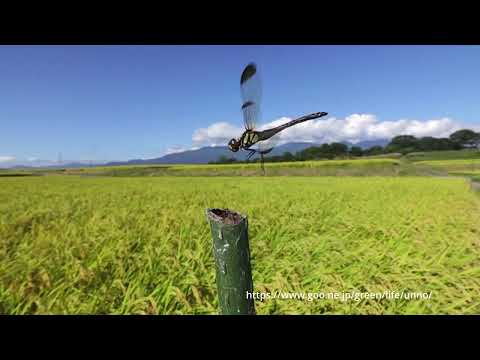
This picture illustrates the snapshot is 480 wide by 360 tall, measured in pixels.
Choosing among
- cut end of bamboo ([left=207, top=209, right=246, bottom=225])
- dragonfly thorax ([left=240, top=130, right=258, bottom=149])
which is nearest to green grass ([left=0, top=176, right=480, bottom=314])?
cut end of bamboo ([left=207, top=209, right=246, bottom=225])

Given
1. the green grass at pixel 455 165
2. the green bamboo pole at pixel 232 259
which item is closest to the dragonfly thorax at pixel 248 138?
the green bamboo pole at pixel 232 259

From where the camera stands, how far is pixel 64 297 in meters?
1.82

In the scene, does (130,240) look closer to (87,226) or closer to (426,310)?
(87,226)

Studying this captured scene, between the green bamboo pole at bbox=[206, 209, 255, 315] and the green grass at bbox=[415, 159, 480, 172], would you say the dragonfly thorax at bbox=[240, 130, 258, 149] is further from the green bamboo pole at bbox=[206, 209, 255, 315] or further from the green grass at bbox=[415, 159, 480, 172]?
the green grass at bbox=[415, 159, 480, 172]

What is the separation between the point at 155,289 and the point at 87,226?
1.17m

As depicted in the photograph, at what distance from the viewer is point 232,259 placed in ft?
4.05

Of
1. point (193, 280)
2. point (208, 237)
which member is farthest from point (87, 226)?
point (193, 280)

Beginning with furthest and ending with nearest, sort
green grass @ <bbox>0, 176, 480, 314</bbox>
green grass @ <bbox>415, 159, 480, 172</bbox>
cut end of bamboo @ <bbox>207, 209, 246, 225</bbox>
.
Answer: green grass @ <bbox>415, 159, 480, 172</bbox>, green grass @ <bbox>0, 176, 480, 314</bbox>, cut end of bamboo @ <bbox>207, 209, 246, 225</bbox>

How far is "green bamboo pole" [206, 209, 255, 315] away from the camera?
120 cm

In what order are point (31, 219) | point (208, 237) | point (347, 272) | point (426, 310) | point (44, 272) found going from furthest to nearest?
point (31, 219)
point (208, 237)
point (347, 272)
point (44, 272)
point (426, 310)

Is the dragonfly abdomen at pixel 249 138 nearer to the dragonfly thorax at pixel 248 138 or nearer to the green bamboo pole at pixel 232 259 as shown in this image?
the dragonfly thorax at pixel 248 138

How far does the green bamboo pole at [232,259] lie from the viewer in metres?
1.20

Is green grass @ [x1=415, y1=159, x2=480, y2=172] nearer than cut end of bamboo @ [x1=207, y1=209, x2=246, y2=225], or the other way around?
cut end of bamboo @ [x1=207, y1=209, x2=246, y2=225]
